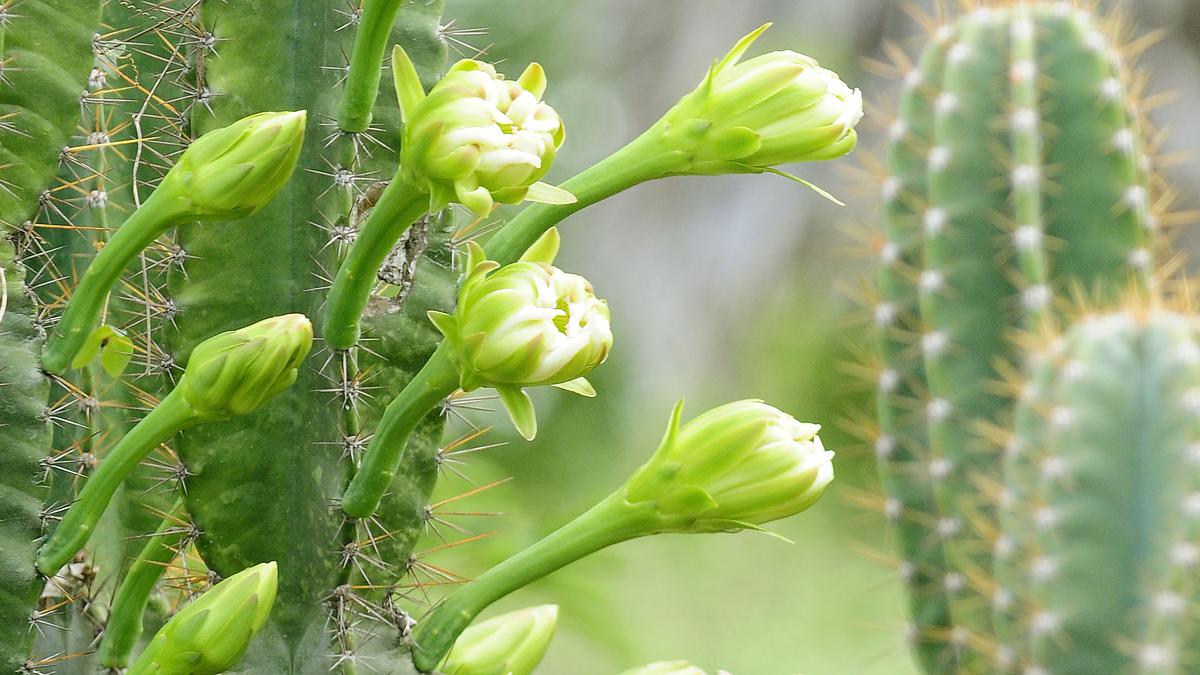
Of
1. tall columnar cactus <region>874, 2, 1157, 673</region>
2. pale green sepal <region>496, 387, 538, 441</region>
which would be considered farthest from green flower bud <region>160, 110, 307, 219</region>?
tall columnar cactus <region>874, 2, 1157, 673</region>

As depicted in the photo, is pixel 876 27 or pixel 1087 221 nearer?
pixel 1087 221

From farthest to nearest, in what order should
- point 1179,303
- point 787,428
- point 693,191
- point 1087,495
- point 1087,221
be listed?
point 693,191 < point 1087,221 < point 1179,303 < point 1087,495 < point 787,428

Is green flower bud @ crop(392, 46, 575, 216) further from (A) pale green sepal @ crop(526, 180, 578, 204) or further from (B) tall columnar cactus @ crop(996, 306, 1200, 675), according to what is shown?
(B) tall columnar cactus @ crop(996, 306, 1200, 675)

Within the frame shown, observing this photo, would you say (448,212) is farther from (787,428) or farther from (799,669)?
(799,669)

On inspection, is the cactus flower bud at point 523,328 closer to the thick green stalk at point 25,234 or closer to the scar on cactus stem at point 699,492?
the scar on cactus stem at point 699,492

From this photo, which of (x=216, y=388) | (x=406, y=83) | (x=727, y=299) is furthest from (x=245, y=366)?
(x=727, y=299)

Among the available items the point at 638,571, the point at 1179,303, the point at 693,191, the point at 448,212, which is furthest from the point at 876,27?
the point at 448,212
